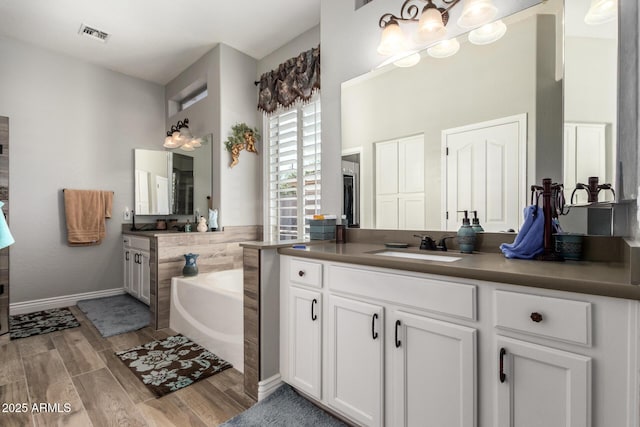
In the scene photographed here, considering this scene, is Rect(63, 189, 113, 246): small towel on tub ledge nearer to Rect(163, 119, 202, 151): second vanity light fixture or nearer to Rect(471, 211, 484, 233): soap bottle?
Rect(163, 119, 202, 151): second vanity light fixture

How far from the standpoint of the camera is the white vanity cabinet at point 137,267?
343cm

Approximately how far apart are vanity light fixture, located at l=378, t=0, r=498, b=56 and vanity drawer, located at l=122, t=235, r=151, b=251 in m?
2.98

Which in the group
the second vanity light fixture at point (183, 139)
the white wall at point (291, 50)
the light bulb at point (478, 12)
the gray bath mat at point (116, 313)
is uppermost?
the white wall at point (291, 50)

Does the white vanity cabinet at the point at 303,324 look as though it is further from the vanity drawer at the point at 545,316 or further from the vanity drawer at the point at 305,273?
the vanity drawer at the point at 545,316

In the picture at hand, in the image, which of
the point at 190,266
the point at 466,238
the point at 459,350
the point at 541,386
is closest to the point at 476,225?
the point at 466,238

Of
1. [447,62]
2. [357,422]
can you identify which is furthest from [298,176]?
[357,422]

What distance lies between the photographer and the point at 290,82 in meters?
3.23

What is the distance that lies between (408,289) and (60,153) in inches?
167

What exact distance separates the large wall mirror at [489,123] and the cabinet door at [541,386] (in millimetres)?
737

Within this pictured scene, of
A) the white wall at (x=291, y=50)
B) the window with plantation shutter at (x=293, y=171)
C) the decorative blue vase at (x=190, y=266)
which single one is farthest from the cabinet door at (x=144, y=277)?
the white wall at (x=291, y=50)

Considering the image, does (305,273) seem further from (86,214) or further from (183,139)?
(86,214)

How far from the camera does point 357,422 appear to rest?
1511 millimetres

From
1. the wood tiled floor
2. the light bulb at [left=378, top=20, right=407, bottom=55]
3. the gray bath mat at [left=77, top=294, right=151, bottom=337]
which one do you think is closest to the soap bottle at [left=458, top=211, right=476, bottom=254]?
the light bulb at [left=378, top=20, right=407, bottom=55]

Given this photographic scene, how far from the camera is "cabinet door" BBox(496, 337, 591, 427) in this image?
0.92 metres
